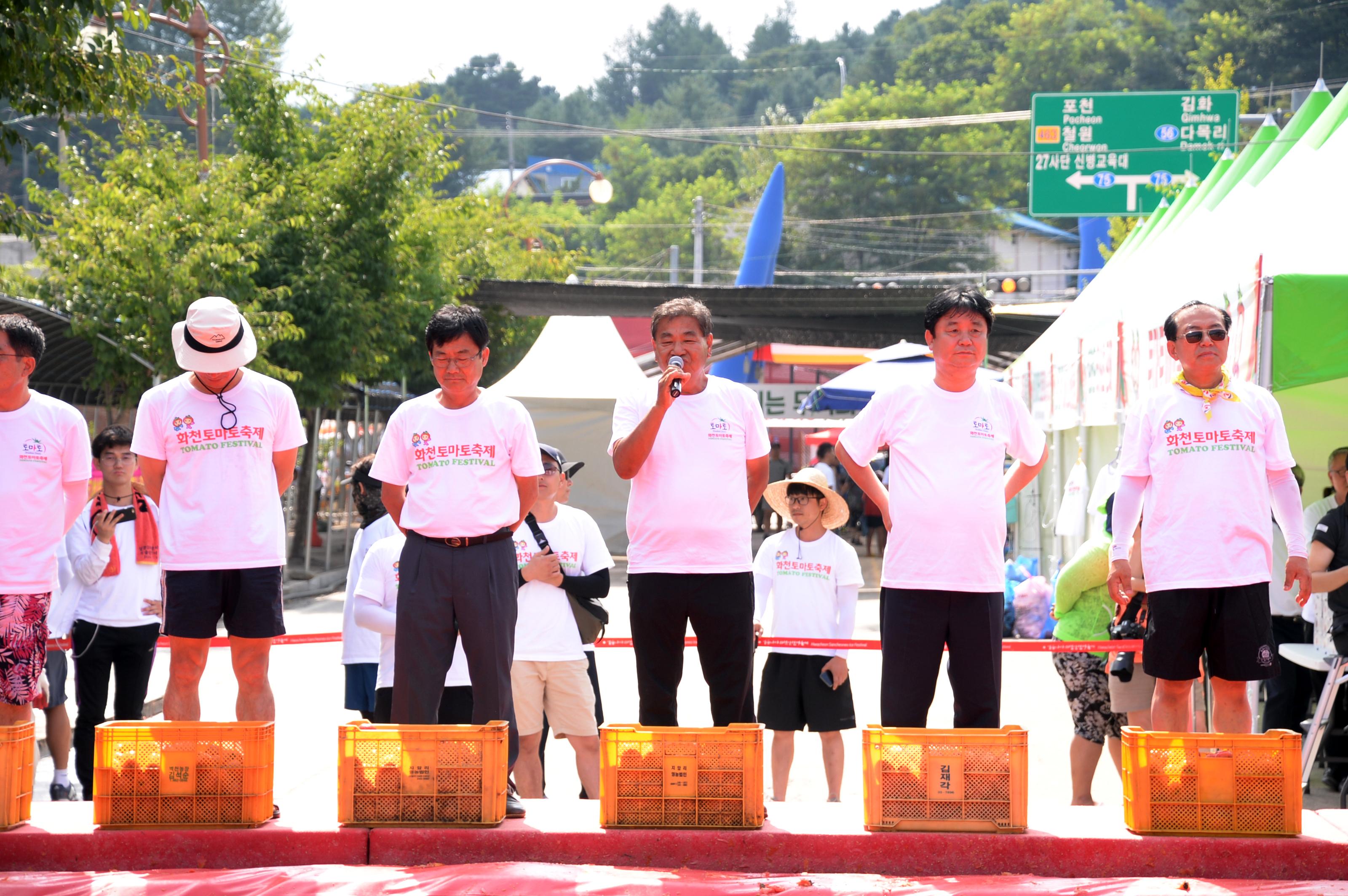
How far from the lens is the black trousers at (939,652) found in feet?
16.8

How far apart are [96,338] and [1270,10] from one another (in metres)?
61.6

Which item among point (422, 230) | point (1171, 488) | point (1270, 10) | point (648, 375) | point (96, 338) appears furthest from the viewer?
point (1270, 10)

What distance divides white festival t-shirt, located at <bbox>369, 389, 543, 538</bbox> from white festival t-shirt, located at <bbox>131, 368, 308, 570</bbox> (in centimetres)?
48

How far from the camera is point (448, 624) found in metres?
5.12

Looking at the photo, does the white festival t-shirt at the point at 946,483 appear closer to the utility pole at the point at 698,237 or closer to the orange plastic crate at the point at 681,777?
the orange plastic crate at the point at 681,777

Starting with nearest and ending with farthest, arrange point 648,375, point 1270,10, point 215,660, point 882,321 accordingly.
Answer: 1. point 215,660
2. point 882,321
3. point 648,375
4. point 1270,10

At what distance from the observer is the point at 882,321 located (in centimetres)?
2422

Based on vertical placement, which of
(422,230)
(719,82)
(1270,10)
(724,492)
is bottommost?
(724,492)

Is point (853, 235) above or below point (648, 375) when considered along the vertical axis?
above

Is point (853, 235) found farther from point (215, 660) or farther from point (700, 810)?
point (700, 810)

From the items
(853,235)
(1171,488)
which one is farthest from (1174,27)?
(1171,488)

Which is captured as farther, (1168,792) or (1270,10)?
(1270,10)

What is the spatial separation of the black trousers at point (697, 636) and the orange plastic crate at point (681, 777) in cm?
29

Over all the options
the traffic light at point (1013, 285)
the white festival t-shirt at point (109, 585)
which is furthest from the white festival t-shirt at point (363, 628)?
the traffic light at point (1013, 285)
